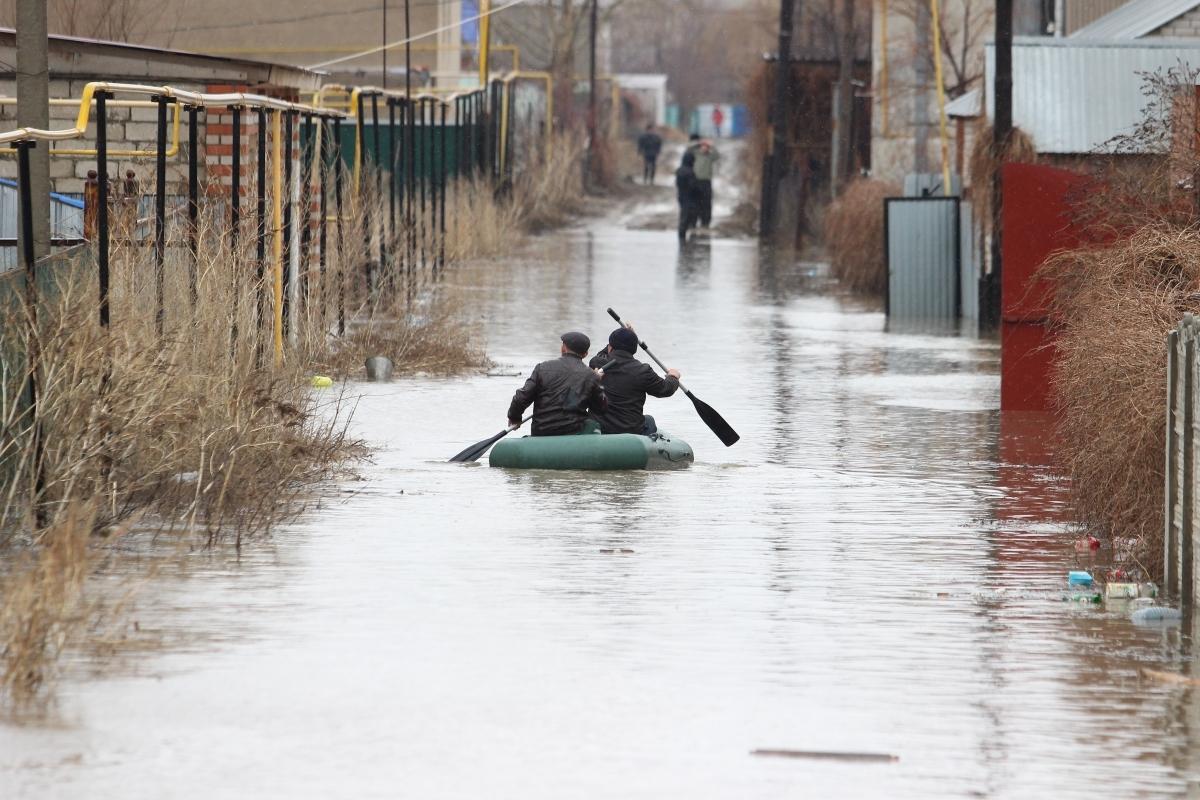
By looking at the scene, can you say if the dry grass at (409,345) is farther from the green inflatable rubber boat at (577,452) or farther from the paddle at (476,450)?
the green inflatable rubber boat at (577,452)

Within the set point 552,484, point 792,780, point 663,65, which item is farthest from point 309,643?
point 663,65

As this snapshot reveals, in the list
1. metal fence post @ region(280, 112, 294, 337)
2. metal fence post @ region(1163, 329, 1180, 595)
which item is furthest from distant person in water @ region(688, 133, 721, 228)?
metal fence post @ region(1163, 329, 1180, 595)

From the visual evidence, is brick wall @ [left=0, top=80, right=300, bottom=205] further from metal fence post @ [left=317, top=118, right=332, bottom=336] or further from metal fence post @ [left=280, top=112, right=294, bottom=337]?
metal fence post @ [left=280, top=112, right=294, bottom=337]

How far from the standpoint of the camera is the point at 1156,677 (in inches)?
300

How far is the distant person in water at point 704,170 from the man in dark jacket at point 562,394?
2752 centimetres

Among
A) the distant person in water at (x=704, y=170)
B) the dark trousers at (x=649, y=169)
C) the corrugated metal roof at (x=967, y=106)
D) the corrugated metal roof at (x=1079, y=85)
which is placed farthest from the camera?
the dark trousers at (x=649, y=169)

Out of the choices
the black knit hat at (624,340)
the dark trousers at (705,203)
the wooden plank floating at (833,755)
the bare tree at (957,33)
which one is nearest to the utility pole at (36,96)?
the black knit hat at (624,340)

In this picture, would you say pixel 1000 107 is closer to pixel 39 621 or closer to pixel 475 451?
pixel 475 451

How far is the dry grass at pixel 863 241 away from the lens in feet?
92.1

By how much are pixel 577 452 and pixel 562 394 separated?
437 millimetres

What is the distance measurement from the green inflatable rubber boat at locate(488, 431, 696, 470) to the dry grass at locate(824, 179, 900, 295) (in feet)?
49.3

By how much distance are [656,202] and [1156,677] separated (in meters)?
47.7

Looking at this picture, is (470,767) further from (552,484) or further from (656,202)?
(656,202)

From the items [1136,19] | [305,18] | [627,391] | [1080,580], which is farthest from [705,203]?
[1080,580]
